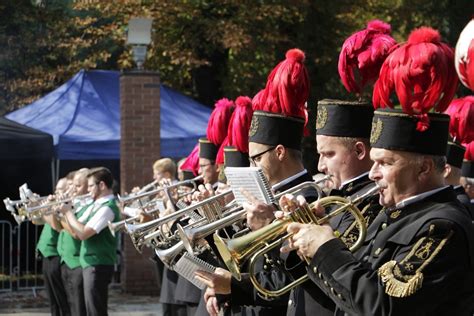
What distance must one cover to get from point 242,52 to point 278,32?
0.90 m

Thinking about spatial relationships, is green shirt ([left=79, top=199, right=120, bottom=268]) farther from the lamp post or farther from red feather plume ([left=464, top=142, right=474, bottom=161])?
the lamp post

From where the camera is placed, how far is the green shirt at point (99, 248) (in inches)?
452

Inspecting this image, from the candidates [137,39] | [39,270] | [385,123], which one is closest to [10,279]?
[39,270]

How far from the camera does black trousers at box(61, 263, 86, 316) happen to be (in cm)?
1166

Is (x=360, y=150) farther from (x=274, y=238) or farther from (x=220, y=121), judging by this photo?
(x=220, y=121)

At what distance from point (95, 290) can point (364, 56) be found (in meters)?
6.67

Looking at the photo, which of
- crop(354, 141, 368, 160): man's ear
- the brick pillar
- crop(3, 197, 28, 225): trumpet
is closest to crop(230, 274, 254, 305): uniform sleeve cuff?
crop(354, 141, 368, 160): man's ear

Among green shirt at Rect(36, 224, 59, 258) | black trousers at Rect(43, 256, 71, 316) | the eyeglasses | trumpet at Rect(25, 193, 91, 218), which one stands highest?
the eyeglasses

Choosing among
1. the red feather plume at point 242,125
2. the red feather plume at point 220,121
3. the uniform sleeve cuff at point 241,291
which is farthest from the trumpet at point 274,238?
the red feather plume at point 220,121

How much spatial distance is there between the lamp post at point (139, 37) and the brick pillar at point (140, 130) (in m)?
0.41

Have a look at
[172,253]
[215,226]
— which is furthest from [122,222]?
[215,226]

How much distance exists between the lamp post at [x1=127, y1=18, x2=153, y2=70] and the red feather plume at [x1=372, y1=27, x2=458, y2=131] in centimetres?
1263

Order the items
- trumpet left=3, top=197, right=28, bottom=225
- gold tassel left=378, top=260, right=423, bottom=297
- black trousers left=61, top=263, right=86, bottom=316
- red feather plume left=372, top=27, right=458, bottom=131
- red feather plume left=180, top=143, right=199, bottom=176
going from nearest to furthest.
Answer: gold tassel left=378, top=260, right=423, bottom=297, red feather plume left=372, top=27, right=458, bottom=131, red feather plume left=180, top=143, right=199, bottom=176, black trousers left=61, top=263, right=86, bottom=316, trumpet left=3, top=197, right=28, bottom=225

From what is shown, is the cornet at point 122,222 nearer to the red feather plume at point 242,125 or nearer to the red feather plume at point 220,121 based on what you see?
the red feather plume at point 220,121
